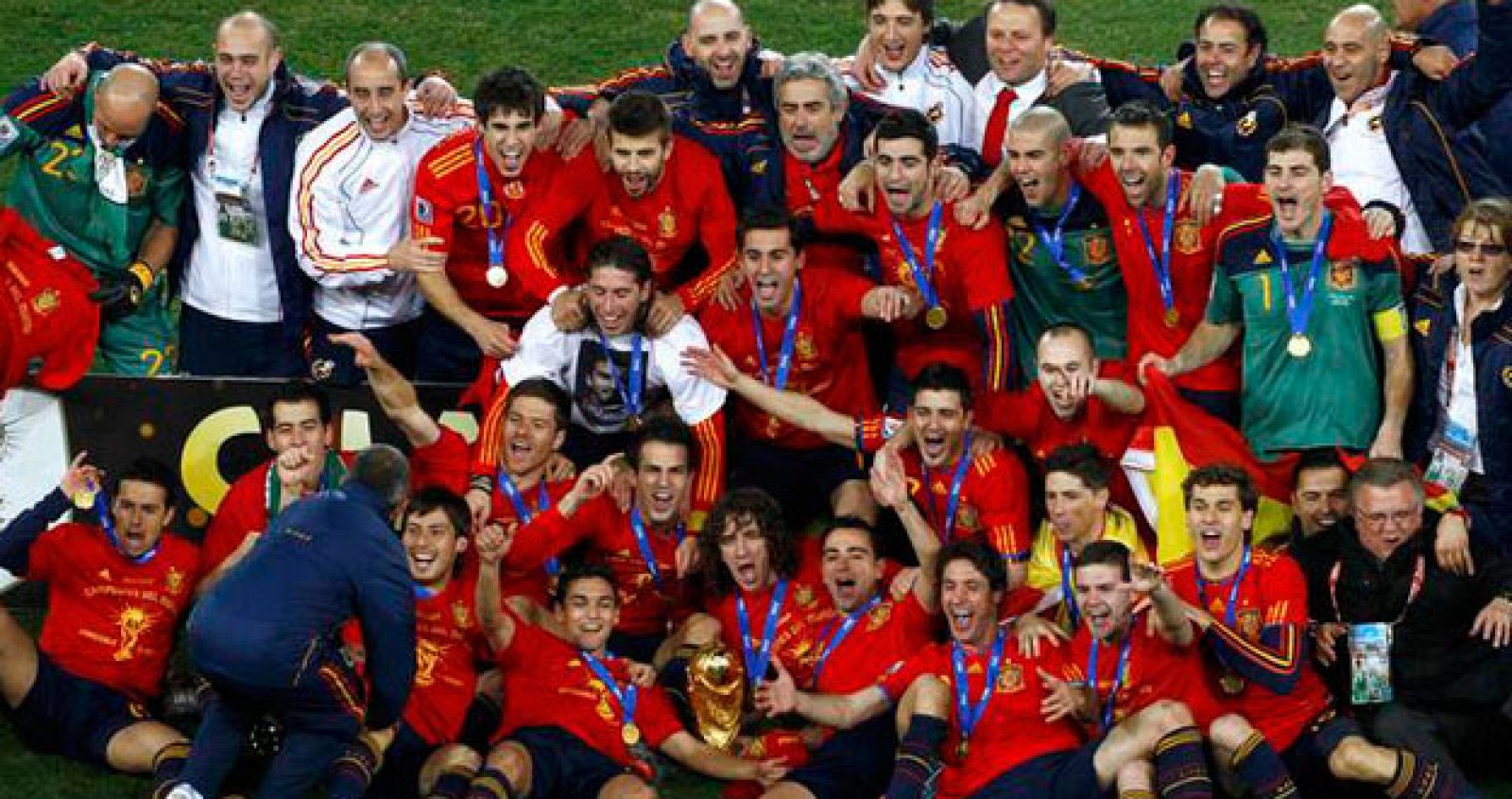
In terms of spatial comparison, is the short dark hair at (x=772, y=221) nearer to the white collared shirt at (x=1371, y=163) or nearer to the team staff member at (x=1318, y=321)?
the team staff member at (x=1318, y=321)

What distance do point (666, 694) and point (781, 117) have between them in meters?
2.09

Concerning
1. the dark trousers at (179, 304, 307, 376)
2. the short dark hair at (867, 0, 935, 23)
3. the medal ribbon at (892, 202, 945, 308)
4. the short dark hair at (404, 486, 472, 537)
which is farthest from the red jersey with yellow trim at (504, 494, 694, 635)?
the short dark hair at (867, 0, 935, 23)

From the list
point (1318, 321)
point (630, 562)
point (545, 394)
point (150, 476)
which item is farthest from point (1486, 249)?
point (150, 476)

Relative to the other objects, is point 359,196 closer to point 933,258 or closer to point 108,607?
point 108,607

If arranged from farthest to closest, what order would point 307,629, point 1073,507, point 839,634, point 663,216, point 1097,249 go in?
point 663,216, point 1097,249, point 839,634, point 1073,507, point 307,629

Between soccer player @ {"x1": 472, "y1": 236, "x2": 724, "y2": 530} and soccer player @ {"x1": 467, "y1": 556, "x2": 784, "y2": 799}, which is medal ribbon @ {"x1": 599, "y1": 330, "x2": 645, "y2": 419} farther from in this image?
soccer player @ {"x1": 467, "y1": 556, "x2": 784, "y2": 799}

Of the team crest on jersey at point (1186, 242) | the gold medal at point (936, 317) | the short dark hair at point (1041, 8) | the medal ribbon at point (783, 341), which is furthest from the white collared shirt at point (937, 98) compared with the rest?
the team crest on jersey at point (1186, 242)

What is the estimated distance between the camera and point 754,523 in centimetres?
1055

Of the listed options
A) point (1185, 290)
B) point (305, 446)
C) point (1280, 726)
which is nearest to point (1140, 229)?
point (1185, 290)

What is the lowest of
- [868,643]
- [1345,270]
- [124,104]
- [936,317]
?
[868,643]

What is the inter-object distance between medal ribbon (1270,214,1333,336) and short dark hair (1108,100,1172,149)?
1.66ft

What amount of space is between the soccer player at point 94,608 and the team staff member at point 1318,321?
3.60 meters

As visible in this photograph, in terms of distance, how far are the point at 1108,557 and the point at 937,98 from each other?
2379mm

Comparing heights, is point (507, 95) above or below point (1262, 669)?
above
